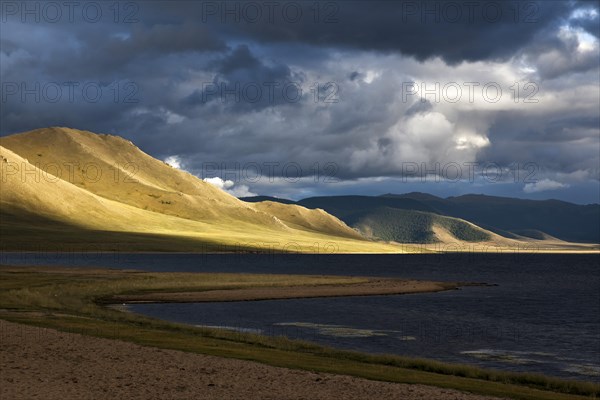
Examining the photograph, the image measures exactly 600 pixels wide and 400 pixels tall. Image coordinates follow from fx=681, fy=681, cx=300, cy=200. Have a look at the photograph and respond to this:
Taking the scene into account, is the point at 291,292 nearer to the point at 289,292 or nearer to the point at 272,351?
the point at 289,292

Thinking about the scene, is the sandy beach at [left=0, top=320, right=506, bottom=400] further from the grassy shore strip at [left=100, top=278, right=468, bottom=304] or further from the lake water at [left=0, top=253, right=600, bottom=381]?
the grassy shore strip at [left=100, top=278, right=468, bottom=304]

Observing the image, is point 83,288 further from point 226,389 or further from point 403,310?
point 226,389

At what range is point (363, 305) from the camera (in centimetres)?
9512

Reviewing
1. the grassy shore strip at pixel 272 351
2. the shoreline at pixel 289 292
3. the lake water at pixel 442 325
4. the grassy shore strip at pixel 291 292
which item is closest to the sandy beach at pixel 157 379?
the grassy shore strip at pixel 272 351

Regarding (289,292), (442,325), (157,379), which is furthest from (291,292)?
(157,379)

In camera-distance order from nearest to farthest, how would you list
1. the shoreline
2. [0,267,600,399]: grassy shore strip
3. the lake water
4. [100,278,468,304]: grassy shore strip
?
[0,267,600,399]: grassy shore strip
the lake water
the shoreline
[100,278,468,304]: grassy shore strip

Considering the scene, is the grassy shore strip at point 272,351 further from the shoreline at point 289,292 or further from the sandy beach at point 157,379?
the shoreline at point 289,292

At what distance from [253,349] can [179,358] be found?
8630 millimetres

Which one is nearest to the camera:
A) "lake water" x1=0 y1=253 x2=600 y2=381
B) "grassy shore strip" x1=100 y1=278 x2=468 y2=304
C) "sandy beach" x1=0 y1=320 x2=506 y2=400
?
"sandy beach" x1=0 y1=320 x2=506 y2=400

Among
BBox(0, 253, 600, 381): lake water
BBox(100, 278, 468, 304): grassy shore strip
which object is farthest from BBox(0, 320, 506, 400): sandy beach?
BBox(100, 278, 468, 304): grassy shore strip

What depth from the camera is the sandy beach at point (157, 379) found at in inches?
1101

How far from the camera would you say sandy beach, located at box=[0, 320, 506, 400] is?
27969mm

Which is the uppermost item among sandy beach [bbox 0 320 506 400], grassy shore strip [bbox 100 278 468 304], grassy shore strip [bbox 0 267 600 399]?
sandy beach [bbox 0 320 506 400]

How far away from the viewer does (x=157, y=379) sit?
101 feet
